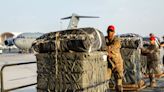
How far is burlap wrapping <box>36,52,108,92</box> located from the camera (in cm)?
597

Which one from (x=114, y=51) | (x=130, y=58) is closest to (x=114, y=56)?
(x=114, y=51)

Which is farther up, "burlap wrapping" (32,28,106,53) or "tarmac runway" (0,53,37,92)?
"burlap wrapping" (32,28,106,53)

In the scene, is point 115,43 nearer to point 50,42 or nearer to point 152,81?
point 50,42

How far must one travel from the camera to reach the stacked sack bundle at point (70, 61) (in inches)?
236

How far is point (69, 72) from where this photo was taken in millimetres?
6051

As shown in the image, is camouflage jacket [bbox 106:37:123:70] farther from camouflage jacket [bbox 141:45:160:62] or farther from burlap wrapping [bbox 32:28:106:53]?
camouflage jacket [bbox 141:45:160:62]

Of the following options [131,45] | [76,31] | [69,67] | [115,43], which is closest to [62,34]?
[76,31]

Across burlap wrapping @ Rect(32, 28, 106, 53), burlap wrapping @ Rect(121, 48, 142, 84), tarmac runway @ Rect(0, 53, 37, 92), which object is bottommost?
tarmac runway @ Rect(0, 53, 37, 92)

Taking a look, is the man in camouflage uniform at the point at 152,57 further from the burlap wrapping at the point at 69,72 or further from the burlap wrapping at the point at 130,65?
the burlap wrapping at the point at 69,72

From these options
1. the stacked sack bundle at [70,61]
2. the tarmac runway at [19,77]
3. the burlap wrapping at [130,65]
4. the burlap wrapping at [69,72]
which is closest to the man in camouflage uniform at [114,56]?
the stacked sack bundle at [70,61]

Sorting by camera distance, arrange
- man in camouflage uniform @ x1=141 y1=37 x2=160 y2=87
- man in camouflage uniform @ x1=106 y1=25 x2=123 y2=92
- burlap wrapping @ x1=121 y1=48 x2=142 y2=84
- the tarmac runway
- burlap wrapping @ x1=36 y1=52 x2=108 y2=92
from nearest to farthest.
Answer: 1. burlap wrapping @ x1=36 y1=52 x2=108 y2=92
2. man in camouflage uniform @ x1=106 y1=25 x2=123 y2=92
3. burlap wrapping @ x1=121 y1=48 x2=142 y2=84
4. man in camouflage uniform @ x1=141 y1=37 x2=160 y2=87
5. the tarmac runway

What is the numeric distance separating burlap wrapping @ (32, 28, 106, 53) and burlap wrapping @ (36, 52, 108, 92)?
12 cm

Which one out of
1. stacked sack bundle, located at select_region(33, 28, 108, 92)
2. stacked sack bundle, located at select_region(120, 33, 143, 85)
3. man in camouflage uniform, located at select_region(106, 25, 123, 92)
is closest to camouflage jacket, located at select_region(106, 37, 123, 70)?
man in camouflage uniform, located at select_region(106, 25, 123, 92)

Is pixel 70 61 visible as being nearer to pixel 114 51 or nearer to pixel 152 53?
pixel 114 51
